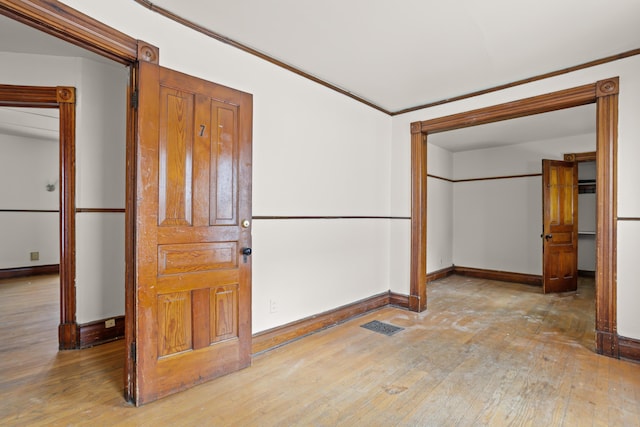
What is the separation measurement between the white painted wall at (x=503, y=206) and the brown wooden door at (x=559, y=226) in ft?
1.71

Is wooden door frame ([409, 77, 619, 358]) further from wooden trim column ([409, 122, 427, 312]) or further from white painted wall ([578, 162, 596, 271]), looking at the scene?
white painted wall ([578, 162, 596, 271])

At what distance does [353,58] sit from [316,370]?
2.67 metres

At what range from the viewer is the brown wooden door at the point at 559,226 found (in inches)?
205

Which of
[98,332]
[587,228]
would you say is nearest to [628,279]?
[587,228]

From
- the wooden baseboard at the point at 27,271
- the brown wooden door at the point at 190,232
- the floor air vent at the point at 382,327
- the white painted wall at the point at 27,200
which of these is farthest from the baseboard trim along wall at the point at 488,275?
the white painted wall at the point at 27,200

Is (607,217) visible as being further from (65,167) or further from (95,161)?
(65,167)

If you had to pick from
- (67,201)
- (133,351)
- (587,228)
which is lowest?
(133,351)

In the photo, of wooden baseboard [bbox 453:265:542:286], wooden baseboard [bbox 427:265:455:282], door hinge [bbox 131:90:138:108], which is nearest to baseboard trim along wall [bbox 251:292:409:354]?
wooden baseboard [bbox 427:265:455:282]

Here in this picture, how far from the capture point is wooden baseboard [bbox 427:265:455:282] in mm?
6012

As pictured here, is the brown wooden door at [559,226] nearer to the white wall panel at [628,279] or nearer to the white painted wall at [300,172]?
the white wall panel at [628,279]

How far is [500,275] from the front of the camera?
245 inches

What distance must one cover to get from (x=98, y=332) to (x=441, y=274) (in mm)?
5471

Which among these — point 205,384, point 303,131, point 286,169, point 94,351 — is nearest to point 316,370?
point 205,384

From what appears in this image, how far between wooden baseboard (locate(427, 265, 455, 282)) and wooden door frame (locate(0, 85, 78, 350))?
17.0 ft
